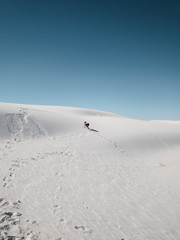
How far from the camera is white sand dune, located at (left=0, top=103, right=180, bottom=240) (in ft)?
15.6

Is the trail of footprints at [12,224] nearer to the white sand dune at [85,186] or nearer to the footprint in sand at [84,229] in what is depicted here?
the white sand dune at [85,186]

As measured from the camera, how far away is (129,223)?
5.22 m

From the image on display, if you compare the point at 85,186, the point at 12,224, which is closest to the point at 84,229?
the point at 12,224

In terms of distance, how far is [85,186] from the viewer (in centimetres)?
742

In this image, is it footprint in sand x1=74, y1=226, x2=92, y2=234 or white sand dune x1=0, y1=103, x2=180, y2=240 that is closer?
footprint in sand x1=74, y1=226, x2=92, y2=234

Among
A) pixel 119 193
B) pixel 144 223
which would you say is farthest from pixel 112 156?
pixel 144 223

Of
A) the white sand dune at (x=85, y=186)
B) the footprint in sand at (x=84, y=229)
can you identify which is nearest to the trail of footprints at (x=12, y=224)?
the white sand dune at (x=85, y=186)

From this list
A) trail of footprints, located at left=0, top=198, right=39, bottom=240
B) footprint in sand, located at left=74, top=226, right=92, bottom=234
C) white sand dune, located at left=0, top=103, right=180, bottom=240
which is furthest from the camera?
white sand dune, located at left=0, top=103, right=180, bottom=240

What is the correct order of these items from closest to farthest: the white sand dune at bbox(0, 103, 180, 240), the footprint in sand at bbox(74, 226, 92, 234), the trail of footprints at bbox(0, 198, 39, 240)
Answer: the trail of footprints at bbox(0, 198, 39, 240)
the footprint in sand at bbox(74, 226, 92, 234)
the white sand dune at bbox(0, 103, 180, 240)

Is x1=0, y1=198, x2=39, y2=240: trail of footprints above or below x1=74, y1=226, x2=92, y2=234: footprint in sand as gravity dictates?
above

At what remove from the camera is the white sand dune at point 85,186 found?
15.6ft

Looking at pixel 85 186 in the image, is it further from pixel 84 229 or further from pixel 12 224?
pixel 12 224

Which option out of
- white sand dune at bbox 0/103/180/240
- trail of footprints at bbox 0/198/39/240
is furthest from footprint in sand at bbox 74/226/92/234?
trail of footprints at bbox 0/198/39/240

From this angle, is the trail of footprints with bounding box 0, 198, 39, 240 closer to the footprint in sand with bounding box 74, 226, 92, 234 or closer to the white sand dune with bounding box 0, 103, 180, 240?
the white sand dune with bounding box 0, 103, 180, 240
